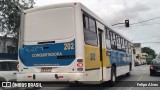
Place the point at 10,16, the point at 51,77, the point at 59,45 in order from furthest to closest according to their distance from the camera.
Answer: the point at 10,16 < the point at 59,45 < the point at 51,77

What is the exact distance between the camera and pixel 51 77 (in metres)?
11.2

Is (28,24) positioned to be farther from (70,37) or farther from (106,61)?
(106,61)

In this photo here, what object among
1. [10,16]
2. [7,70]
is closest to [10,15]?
[10,16]

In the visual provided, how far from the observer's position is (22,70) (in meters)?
12.0

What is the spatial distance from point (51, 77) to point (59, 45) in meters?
1.20

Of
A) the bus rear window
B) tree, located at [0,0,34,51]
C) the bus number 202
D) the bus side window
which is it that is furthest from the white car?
tree, located at [0,0,34,51]

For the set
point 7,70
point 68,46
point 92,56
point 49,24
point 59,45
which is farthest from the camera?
point 7,70

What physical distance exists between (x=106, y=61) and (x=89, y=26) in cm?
257

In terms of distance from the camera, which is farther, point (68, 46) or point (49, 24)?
point (49, 24)

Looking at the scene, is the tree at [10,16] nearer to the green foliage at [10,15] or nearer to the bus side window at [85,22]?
the green foliage at [10,15]

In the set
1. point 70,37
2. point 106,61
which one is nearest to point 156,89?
point 106,61

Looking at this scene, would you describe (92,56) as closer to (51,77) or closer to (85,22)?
(85,22)

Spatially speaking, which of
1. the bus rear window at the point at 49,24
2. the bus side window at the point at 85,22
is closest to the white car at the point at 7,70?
the bus rear window at the point at 49,24

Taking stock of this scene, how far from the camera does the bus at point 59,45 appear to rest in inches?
439
